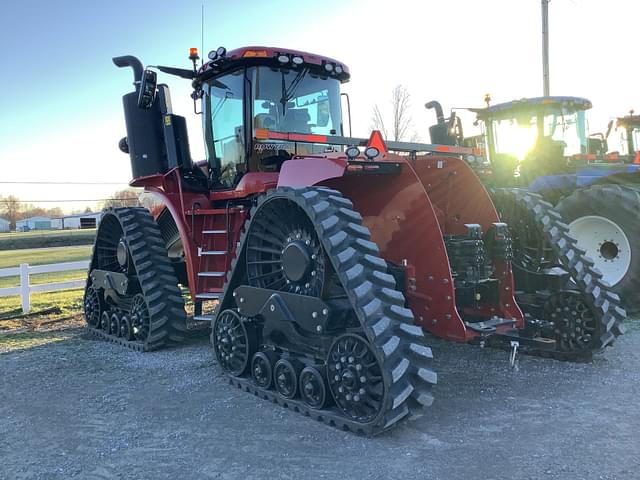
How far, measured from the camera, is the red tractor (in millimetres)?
4043

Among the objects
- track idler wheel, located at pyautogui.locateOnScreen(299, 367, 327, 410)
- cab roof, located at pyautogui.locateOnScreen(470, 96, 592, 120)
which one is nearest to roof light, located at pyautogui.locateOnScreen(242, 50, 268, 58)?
track idler wheel, located at pyautogui.locateOnScreen(299, 367, 327, 410)

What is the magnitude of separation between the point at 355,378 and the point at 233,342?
1647 mm

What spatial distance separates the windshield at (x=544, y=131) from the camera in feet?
32.3

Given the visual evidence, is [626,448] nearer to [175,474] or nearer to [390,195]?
[390,195]

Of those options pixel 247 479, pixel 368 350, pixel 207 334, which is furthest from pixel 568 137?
pixel 247 479

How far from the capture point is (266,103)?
20.0 feet

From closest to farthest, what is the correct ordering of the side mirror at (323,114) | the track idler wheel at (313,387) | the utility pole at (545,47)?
the track idler wheel at (313,387) < the side mirror at (323,114) < the utility pole at (545,47)

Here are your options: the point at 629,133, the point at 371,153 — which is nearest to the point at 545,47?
the point at 629,133

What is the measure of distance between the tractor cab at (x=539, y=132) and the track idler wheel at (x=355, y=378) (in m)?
6.41

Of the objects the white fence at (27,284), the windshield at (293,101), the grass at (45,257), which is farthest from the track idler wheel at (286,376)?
the grass at (45,257)

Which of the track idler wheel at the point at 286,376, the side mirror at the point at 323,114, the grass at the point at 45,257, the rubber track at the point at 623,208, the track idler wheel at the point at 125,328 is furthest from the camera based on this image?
the grass at the point at 45,257

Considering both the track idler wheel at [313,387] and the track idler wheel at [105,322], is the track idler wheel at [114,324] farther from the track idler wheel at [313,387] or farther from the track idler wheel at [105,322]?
the track idler wheel at [313,387]

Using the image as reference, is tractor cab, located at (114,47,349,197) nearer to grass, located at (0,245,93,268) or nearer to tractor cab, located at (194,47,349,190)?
tractor cab, located at (194,47,349,190)

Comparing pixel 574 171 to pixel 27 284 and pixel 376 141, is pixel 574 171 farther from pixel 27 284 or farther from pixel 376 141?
pixel 27 284
